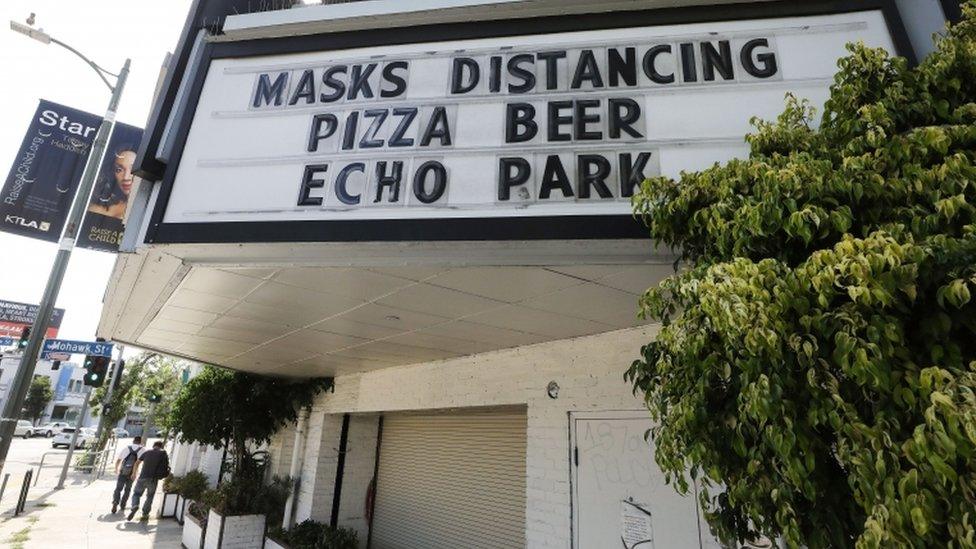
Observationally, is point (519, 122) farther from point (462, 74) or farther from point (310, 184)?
point (310, 184)

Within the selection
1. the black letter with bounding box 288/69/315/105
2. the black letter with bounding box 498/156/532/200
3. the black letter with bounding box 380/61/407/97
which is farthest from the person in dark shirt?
the black letter with bounding box 498/156/532/200

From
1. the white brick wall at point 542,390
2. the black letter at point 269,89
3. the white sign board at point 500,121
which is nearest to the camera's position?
the white sign board at point 500,121

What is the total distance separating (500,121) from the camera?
3.85 m

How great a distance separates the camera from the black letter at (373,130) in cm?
391

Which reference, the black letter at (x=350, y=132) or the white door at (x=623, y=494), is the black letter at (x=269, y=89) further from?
the white door at (x=623, y=494)

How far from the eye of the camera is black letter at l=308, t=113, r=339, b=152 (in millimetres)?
4023

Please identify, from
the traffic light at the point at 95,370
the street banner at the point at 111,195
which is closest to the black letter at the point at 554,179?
the street banner at the point at 111,195

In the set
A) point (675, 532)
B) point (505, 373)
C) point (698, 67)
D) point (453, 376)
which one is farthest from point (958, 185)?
point (453, 376)

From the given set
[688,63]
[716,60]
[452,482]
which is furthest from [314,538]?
[716,60]

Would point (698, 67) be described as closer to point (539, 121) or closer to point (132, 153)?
point (539, 121)

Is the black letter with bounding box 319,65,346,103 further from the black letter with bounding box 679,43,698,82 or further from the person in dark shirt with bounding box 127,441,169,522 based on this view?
the person in dark shirt with bounding box 127,441,169,522

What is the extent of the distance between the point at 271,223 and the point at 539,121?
2076mm

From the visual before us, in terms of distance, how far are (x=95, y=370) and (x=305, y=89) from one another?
37.4 ft

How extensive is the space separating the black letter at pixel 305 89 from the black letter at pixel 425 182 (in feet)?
4.01
